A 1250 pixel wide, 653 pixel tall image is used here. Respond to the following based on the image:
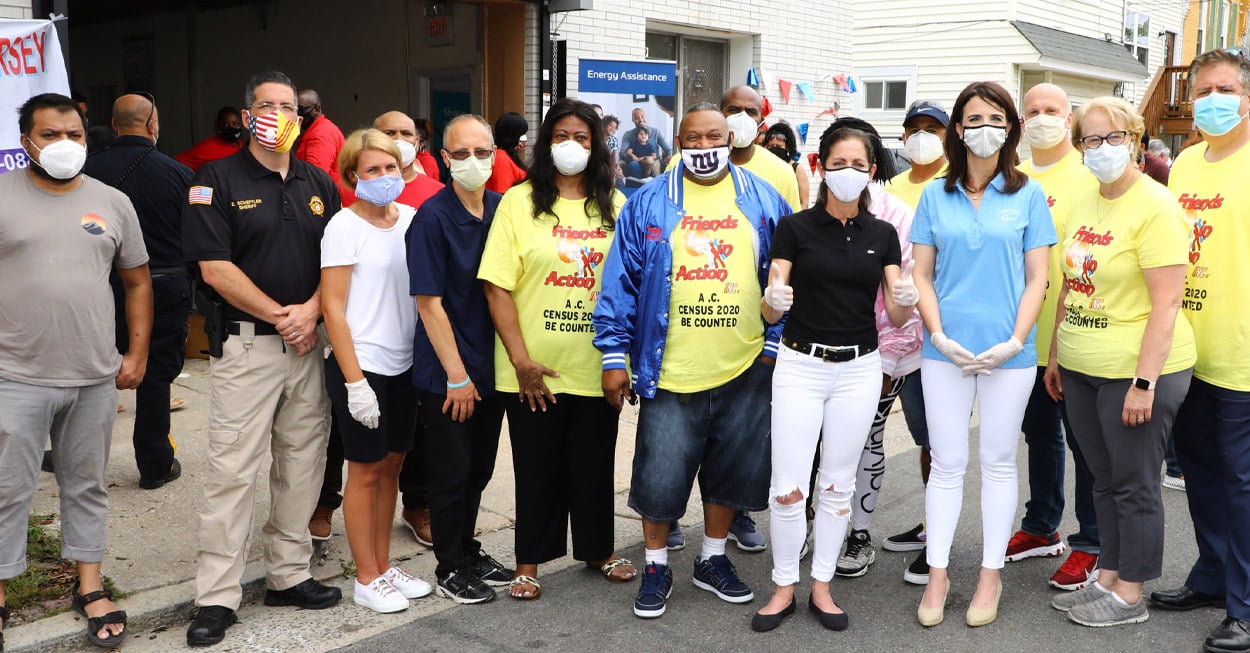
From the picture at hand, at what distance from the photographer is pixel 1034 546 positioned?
5.05 metres

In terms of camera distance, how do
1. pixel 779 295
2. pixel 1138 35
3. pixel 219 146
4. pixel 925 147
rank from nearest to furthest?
pixel 779 295 → pixel 925 147 → pixel 219 146 → pixel 1138 35

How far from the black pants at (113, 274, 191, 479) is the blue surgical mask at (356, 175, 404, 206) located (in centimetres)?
213

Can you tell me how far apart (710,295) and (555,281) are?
63 centimetres

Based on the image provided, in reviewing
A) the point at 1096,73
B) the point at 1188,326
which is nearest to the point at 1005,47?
the point at 1096,73

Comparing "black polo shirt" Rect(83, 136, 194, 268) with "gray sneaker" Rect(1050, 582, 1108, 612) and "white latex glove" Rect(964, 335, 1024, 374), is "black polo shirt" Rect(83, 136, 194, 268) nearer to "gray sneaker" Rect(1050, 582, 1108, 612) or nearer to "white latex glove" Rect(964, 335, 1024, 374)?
"white latex glove" Rect(964, 335, 1024, 374)

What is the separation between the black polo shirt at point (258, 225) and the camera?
3.96m

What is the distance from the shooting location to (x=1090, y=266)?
4.10 metres

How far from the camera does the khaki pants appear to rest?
4023 millimetres

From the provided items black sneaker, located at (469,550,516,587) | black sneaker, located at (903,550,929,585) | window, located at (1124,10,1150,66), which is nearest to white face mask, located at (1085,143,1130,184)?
black sneaker, located at (903,550,929,585)

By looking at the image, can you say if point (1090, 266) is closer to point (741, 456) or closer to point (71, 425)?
point (741, 456)

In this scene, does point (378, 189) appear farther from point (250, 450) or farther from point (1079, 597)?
point (1079, 597)

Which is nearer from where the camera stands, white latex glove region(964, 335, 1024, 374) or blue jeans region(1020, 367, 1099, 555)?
white latex glove region(964, 335, 1024, 374)

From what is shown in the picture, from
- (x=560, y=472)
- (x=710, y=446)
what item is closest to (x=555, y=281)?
(x=560, y=472)

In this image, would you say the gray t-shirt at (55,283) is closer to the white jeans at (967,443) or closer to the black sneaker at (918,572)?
the white jeans at (967,443)
